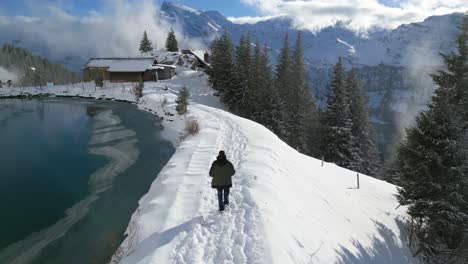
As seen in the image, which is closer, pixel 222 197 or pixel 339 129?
pixel 222 197

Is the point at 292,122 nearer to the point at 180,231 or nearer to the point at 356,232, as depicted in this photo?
the point at 356,232

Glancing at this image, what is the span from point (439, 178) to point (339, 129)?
81.4 ft

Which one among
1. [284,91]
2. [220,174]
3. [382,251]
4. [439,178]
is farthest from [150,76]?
[382,251]

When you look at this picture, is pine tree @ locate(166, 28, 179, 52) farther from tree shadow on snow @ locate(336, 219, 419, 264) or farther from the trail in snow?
tree shadow on snow @ locate(336, 219, 419, 264)

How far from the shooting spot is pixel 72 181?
21.2m

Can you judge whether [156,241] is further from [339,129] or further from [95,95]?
[95,95]

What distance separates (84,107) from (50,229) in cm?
4040

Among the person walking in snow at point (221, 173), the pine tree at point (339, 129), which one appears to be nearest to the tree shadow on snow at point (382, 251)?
the person walking in snow at point (221, 173)


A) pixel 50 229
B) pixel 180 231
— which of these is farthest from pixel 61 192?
pixel 180 231

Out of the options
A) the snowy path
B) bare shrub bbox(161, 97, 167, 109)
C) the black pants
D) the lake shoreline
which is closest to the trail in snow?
the snowy path

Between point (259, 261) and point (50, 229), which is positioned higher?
point (259, 261)

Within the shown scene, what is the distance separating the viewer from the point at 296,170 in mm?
20266

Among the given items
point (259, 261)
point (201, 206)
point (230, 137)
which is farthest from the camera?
point (230, 137)

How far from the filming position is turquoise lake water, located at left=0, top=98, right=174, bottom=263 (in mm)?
14188
